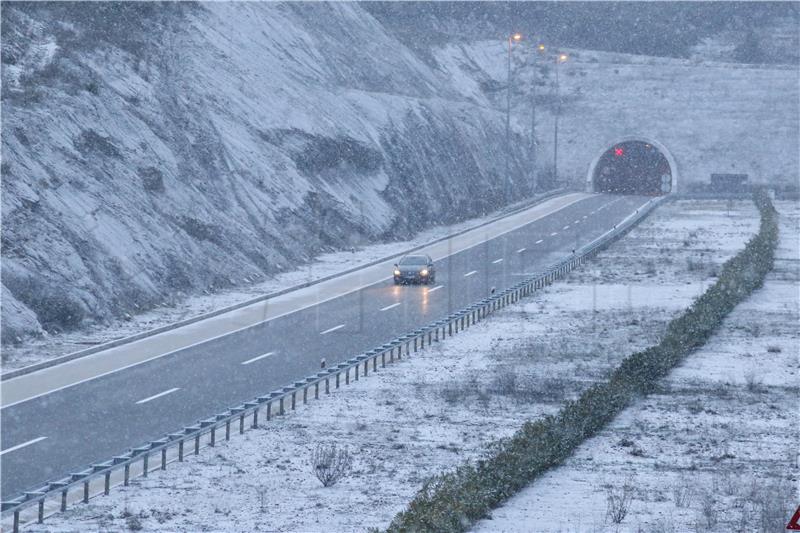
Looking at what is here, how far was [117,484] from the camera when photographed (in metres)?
18.3

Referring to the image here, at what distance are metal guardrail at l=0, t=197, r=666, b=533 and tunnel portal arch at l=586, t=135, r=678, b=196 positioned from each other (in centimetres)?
6423

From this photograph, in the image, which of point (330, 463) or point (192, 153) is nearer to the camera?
point (330, 463)

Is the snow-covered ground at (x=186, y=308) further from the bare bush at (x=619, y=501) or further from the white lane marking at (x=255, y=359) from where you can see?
the bare bush at (x=619, y=501)

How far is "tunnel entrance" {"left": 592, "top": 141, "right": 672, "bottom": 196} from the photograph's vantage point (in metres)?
108

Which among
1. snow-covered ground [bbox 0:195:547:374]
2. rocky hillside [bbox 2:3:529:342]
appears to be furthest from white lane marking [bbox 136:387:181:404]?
rocky hillside [bbox 2:3:529:342]

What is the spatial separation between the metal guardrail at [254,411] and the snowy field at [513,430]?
0.34 meters

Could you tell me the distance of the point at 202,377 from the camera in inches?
1054

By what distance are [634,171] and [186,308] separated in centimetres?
7953

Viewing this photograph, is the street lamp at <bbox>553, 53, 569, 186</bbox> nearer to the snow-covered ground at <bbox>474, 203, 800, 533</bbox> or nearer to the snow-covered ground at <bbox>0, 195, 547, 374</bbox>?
the snow-covered ground at <bbox>0, 195, 547, 374</bbox>

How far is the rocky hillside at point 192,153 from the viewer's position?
3606 centimetres

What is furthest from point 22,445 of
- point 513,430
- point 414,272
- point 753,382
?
point 414,272

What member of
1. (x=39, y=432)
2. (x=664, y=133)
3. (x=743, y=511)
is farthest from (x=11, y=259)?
(x=664, y=133)

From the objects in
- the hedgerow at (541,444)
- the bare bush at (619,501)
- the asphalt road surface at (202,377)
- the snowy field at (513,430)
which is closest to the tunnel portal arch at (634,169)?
the asphalt road surface at (202,377)

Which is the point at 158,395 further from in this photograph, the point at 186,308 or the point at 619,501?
the point at 186,308
